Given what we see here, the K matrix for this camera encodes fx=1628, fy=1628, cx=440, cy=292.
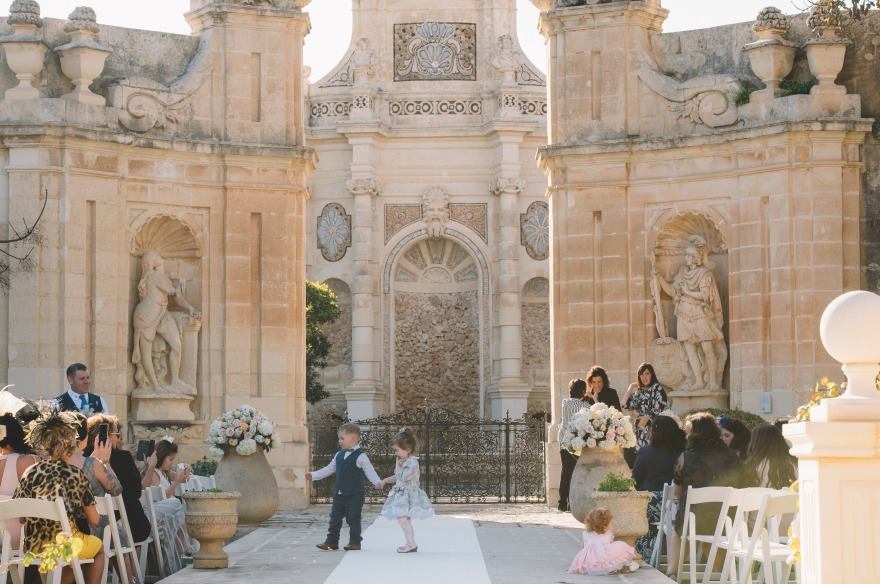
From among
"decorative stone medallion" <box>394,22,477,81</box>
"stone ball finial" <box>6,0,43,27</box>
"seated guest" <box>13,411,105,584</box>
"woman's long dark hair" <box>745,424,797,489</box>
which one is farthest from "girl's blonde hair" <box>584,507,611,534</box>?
"decorative stone medallion" <box>394,22,477,81</box>

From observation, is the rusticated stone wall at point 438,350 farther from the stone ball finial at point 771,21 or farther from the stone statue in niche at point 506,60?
the stone ball finial at point 771,21

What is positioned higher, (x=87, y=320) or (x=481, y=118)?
(x=481, y=118)

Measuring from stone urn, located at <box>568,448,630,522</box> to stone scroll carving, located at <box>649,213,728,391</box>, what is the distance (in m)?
5.27

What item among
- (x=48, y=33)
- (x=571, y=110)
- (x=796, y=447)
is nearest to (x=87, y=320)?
(x=48, y=33)

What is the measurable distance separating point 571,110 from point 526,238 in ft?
48.3

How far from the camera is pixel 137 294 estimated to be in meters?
21.4

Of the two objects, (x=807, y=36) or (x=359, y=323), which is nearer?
(x=807, y=36)

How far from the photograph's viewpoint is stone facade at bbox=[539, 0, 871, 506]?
20.3 meters

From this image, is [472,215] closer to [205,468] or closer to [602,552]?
[205,468]

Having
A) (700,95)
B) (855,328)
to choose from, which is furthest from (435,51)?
(855,328)

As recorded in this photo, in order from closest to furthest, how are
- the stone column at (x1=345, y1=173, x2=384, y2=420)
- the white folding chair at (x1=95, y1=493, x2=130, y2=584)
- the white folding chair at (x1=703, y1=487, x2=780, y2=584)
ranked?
the white folding chair at (x1=703, y1=487, x2=780, y2=584) < the white folding chair at (x1=95, y1=493, x2=130, y2=584) < the stone column at (x1=345, y1=173, x2=384, y2=420)

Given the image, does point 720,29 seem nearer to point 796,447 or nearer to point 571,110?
point 571,110

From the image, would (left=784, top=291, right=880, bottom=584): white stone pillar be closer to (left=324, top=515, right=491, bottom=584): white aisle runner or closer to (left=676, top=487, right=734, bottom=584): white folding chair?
(left=676, top=487, right=734, bottom=584): white folding chair

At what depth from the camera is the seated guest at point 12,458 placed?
11172 mm
